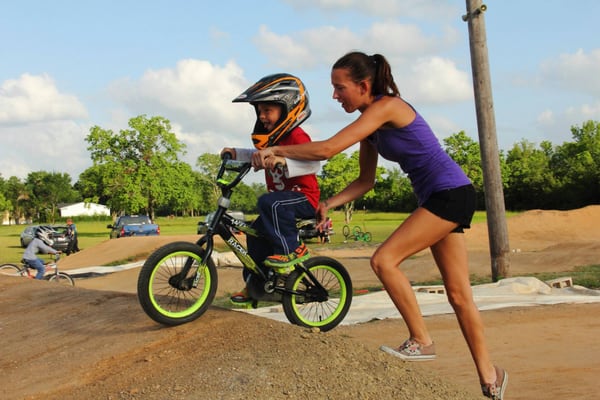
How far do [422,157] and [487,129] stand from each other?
8.99m

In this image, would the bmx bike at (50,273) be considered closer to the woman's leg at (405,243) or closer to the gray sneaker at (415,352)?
the gray sneaker at (415,352)

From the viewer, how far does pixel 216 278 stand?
4.86 m

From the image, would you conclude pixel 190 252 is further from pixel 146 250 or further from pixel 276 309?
pixel 146 250

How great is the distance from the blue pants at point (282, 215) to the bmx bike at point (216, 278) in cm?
22

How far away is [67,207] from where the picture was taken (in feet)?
502

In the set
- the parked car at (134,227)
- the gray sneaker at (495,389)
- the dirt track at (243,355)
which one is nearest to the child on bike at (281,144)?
the dirt track at (243,355)

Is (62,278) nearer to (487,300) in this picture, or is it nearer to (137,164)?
(487,300)

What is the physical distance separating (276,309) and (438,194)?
240 inches

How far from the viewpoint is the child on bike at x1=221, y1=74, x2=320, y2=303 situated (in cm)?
457

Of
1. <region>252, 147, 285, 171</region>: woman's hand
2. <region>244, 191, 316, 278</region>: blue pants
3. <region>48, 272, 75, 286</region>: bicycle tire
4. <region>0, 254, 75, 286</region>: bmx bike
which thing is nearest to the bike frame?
<region>244, 191, 316, 278</region>: blue pants

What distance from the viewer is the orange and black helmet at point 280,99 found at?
4504 millimetres

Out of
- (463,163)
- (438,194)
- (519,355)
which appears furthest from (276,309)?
(463,163)

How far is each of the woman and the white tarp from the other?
4.45 m

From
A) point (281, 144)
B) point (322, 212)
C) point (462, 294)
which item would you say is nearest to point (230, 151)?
point (281, 144)
